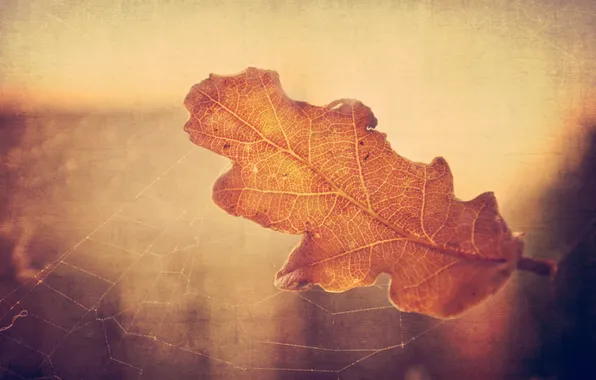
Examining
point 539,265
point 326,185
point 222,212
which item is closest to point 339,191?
point 326,185

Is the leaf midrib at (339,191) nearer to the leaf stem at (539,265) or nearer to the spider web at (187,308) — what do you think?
the leaf stem at (539,265)

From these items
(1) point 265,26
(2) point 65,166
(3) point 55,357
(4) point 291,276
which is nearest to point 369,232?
(4) point 291,276

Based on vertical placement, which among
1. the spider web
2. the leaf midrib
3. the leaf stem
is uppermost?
the leaf midrib

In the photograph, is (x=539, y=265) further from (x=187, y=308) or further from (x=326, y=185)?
(x=187, y=308)

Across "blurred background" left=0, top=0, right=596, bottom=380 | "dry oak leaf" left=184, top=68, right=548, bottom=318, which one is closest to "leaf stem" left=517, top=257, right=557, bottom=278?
"dry oak leaf" left=184, top=68, right=548, bottom=318

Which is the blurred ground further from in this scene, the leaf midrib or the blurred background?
the leaf midrib

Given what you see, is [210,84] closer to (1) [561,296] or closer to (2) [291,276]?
(2) [291,276]

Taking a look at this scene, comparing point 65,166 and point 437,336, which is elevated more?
point 65,166
